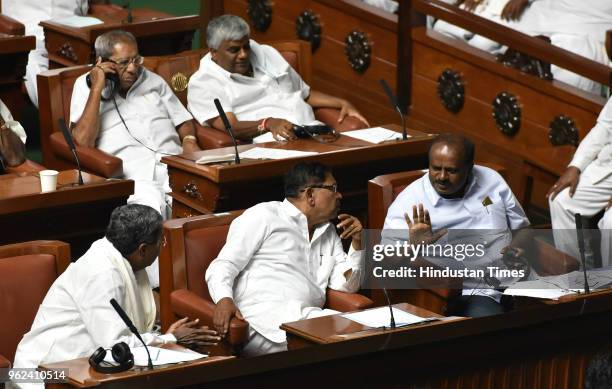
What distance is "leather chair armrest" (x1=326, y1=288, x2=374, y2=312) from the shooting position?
4598 mm

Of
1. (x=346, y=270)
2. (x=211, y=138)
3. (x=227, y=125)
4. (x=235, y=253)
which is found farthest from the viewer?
(x=211, y=138)

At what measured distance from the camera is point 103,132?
6047mm

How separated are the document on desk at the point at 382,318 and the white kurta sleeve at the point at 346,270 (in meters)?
0.51

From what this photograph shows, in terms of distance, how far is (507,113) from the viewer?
6508 millimetres

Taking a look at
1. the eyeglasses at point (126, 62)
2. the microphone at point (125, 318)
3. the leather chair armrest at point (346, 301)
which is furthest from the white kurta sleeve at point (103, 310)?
the eyeglasses at point (126, 62)

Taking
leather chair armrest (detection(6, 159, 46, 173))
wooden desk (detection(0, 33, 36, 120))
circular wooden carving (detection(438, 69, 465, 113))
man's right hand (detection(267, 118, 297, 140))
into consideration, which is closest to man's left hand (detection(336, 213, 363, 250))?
man's right hand (detection(267, 118, 297, 140))

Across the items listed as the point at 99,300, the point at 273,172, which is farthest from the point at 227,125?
the point at 99,300

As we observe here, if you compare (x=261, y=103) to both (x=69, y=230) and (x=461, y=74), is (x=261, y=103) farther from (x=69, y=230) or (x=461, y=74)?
(x=69, y=230)

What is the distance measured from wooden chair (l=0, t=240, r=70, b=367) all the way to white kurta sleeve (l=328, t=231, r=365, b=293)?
0.94 metres

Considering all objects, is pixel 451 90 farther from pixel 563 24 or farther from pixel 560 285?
pixel 560 285

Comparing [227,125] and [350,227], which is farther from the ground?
[227,125]

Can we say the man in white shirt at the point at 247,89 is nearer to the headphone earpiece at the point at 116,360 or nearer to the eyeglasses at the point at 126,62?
the eyeglasses at the point at 126,62

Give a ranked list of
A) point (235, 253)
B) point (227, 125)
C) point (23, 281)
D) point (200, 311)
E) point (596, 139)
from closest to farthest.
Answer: point (23, 281)
point (200, 311)
point (235, 253)
point (227, 125)
point (596, 139)

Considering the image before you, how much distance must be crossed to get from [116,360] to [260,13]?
14.6 feet
